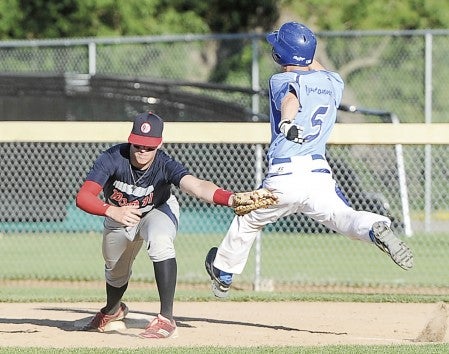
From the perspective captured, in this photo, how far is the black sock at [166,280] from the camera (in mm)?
8609

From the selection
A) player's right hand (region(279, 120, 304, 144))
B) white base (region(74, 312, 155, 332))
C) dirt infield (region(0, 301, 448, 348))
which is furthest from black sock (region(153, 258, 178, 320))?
player's right hand (region(279, 120, 304, 144))

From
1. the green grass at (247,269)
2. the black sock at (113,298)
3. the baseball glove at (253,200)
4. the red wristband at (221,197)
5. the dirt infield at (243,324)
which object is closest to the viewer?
the baseball glove at (253,200)

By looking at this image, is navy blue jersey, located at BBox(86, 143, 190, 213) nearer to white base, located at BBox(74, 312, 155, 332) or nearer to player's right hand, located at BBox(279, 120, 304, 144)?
player's right hand, located at BBox(279, 120, 304, 144)

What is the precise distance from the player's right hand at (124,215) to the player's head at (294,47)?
150 centimetres

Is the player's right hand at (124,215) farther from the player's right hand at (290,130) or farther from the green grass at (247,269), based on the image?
the green grass at (247,269)

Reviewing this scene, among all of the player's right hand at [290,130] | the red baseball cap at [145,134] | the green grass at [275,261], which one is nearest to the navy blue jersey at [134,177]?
the red baseball cap at [145,134]

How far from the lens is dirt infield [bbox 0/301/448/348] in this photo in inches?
337

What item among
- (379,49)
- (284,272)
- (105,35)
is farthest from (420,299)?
(105,35)

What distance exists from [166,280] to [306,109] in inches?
58.7

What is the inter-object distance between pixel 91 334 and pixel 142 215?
0.97 m

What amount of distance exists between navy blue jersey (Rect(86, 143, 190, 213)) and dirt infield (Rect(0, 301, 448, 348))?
37.9 inches

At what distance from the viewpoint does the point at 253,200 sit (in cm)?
794

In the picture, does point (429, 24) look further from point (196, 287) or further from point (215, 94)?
point (196, 287)

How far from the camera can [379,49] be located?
60.6ft
